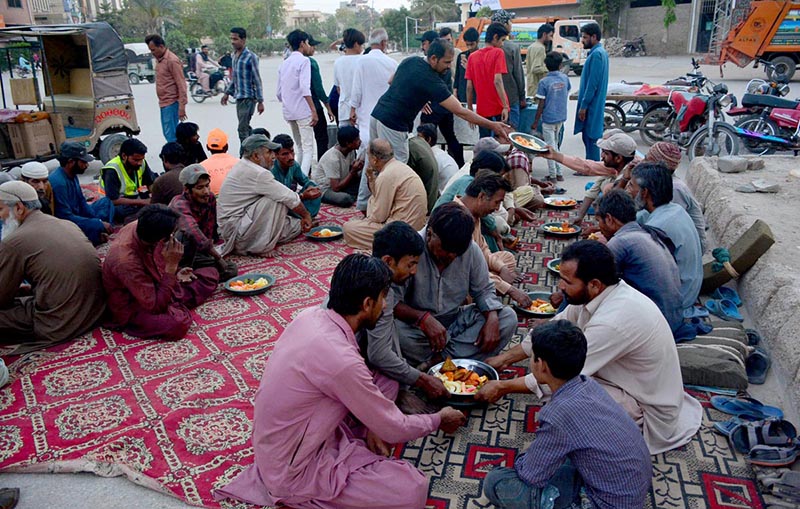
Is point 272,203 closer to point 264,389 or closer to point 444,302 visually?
point 444,302

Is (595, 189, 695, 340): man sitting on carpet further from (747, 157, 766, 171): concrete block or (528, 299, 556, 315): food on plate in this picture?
(747, 157, 766, 171): concrete block

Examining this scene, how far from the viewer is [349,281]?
2.39 m

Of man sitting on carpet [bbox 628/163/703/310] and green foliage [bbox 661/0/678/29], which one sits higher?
green foliage [bbox 661/0/678/29]

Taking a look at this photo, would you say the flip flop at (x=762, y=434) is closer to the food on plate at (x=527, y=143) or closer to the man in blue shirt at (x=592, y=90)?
the food on plate at (x=527, y=143)

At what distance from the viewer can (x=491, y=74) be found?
26.5 feet

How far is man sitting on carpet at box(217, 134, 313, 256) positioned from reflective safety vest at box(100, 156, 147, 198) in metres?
1.25

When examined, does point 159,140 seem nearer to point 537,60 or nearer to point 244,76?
point 244,76

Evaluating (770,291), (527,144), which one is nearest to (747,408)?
(770,291)

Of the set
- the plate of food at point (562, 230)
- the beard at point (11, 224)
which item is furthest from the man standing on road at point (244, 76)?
the beard at point (11, 224)

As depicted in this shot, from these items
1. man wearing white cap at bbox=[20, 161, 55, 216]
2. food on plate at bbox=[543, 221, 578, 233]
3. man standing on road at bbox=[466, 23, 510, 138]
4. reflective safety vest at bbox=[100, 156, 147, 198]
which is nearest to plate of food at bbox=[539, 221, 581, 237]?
food on plate at bbox=[543, 221, 578, 233]

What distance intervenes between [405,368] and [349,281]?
857mm

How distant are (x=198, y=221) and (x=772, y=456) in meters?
4.52

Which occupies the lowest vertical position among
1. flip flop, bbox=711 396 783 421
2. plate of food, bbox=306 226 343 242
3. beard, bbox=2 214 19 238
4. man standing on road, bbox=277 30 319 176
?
flip flop, bbox=711 396 783 421

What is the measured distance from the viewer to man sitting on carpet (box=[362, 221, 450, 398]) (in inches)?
120
